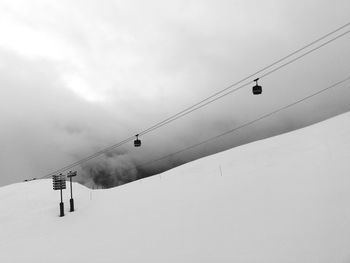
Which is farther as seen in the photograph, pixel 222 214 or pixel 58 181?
pixel 58 181

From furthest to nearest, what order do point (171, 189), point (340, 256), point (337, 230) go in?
point (171, 189) < point (337, 230) < point (340, 256)

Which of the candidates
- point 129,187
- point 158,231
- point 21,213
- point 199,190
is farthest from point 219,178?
point 21,213

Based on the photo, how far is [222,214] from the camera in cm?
1870

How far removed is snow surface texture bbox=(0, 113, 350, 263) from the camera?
538 inches

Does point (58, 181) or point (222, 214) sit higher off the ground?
point (58, 181)

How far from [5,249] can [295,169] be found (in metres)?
22.4

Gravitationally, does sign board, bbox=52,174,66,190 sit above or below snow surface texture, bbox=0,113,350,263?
above

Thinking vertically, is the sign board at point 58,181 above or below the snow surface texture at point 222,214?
above

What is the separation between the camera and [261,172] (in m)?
23.7

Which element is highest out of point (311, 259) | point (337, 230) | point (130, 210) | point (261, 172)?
point (261, 172)

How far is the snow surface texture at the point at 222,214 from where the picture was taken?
1366 centimetres

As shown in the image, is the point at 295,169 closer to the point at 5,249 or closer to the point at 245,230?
the point at 245,230

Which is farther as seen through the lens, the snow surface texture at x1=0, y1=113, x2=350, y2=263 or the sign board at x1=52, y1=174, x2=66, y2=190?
the sign board at x1=52, y1=174, x2=66, y2=190

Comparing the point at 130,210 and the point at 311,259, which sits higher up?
the point at 130,210
